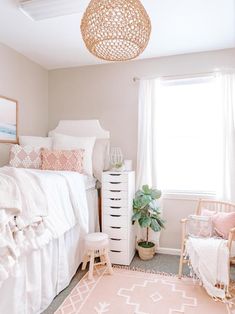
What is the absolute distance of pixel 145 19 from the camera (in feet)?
4.59

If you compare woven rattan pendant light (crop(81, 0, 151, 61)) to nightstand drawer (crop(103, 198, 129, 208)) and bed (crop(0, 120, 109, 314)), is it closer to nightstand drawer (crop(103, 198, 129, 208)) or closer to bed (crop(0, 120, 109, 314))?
bed (crop(0, 120, 109, 314))

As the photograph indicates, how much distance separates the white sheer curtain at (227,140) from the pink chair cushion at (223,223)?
0.39 metres

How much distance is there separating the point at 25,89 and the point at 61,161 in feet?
3.92

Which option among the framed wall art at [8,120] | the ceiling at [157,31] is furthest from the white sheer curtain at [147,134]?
the framed wall art at [8,120]

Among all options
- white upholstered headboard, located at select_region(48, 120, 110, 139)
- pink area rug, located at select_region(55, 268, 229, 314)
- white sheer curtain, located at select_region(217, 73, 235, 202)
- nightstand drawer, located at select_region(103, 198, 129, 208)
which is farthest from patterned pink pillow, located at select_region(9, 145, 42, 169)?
white sheer curtain, located at select_region(217, 73, 235, 202)

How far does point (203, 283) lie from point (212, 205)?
92cm

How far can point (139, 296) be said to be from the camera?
214 cm

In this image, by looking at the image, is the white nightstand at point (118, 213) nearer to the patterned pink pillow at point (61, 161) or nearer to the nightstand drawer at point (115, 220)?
the nightstand drawer at point (115, 220)

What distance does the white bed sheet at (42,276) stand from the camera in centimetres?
160

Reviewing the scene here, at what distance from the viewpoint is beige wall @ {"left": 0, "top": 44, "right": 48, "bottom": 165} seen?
283 centimetres

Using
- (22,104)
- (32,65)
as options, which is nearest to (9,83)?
(22,104)

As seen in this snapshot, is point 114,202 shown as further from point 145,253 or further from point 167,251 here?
point 167,251

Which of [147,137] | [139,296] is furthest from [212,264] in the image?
[147,137]

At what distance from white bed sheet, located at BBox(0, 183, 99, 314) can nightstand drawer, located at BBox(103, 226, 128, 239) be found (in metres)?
0.34
